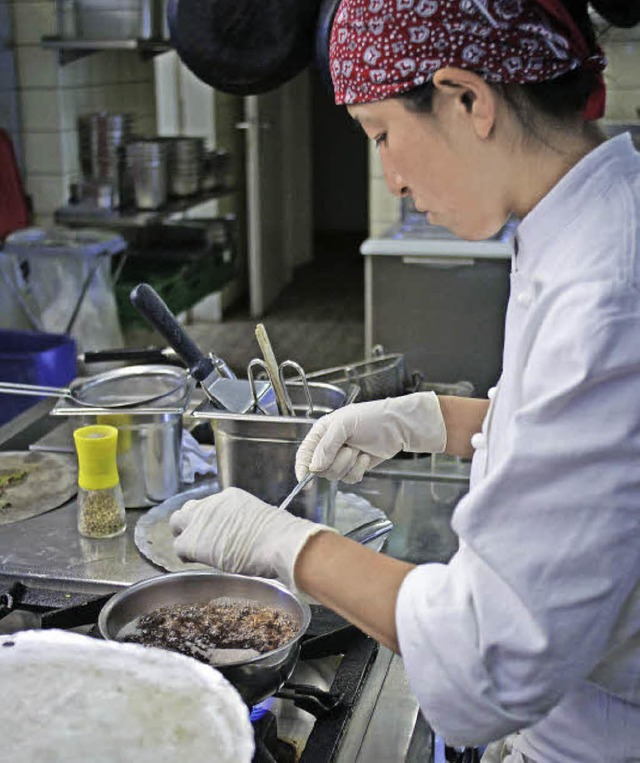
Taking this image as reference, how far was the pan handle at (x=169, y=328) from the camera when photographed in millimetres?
1759

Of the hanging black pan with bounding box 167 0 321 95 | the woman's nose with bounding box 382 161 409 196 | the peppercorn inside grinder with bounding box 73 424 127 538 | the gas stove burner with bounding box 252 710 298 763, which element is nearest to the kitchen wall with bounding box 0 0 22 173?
the hanging black pan with bounding box 167 0 321 95

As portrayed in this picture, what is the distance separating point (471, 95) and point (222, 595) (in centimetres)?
72

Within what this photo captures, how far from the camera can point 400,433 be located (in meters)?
1.54

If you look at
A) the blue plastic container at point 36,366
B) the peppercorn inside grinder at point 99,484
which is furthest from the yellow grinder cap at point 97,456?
the blue plastic container at point 36,366

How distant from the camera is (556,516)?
2.97 feet

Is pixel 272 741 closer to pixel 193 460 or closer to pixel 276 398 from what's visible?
pixel 276 398

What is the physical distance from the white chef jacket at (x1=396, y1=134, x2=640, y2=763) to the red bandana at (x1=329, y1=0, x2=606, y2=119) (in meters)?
0.11

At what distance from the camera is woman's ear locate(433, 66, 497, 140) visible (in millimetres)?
1001

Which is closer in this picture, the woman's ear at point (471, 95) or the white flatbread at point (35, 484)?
the woman's ear at point (471, 95)

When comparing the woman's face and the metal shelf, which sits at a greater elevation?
the metal shelf

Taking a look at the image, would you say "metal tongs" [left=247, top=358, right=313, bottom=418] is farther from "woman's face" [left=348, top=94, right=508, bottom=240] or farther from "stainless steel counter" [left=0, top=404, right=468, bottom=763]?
"woman's face" [left=348, top=94, right=508, bottom=240]

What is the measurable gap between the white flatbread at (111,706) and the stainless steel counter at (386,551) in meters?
0.20

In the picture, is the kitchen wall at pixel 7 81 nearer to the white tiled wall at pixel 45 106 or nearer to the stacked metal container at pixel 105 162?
the white tiled wall at pixel 45 106

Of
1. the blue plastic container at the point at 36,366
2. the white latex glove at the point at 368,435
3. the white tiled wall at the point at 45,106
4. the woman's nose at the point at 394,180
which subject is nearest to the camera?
the woman's nose at the point at 394,180
